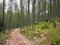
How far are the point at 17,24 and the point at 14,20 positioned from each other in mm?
2620

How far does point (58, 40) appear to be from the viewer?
36.9ft

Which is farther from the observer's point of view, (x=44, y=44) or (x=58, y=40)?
(x=44, y=44)

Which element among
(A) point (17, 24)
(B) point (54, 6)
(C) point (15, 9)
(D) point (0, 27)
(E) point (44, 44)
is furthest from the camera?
(A) point (17, 24)

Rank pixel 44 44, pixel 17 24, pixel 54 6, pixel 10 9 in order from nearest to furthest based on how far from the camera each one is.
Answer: pixel 44 44 → pixel 54 6 → pixel 10 9 → pixel 17 24

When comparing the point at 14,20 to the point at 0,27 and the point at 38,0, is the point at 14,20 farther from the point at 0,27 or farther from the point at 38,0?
the point at 0,27

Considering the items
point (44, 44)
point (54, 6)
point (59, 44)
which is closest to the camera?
point (59, 44)

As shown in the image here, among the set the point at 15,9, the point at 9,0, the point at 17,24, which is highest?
the point at 9,0

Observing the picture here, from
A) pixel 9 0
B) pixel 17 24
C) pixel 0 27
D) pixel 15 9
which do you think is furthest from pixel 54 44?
pixel 17 24

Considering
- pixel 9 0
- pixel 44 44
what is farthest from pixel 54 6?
pixel 44 44

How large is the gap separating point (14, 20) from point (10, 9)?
15.4 meters

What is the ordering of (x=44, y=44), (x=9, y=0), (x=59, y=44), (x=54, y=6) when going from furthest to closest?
(x=9, y=0)
(x=54, y=6)
(x=44, y=44)
(x=59, y=44)

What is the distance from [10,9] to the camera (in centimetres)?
6312

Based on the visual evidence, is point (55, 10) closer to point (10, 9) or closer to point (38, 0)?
point (38, 0)

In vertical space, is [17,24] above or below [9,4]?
below
